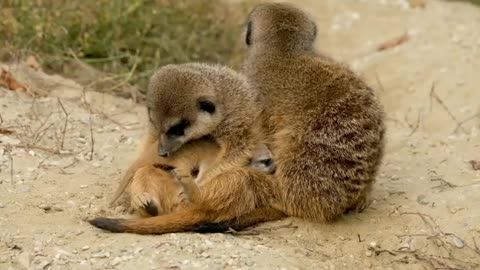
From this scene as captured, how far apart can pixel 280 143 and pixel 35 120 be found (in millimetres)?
1462

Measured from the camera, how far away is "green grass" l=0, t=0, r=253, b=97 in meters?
6.01

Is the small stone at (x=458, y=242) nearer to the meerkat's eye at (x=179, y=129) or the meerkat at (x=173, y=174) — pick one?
the meerkat at (x=173, y=174)

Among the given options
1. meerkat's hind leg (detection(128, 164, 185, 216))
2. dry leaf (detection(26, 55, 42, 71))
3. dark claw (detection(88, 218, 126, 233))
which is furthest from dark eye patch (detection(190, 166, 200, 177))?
dry leaf (detection(26, 55, 42, 71))

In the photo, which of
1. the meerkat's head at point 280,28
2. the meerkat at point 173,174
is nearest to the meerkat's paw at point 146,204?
the meerkat at point 173,174

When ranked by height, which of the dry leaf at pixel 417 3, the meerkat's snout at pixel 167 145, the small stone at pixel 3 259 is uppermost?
the meerkat's snout at pixel 167 145

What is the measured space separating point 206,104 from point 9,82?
1658 mm

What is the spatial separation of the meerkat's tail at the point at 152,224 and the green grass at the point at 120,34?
2.05 meters

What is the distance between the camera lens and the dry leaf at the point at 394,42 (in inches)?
288

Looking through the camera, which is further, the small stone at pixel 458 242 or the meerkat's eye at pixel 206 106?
the meerkat's eye at pixel 206 106

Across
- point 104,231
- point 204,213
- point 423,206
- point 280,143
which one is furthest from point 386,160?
point 104,231

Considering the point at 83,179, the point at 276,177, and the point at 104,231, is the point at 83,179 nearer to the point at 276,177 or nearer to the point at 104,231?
the point at 104,231

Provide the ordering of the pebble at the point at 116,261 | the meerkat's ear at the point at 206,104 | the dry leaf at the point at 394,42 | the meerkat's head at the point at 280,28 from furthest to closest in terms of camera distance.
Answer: the dry leaf at the point at 394,42, the meerkat's head at the point at 280,28, the meerkat's ear at the point at 206,104, the pebble at the point at 116,261

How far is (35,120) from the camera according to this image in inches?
201

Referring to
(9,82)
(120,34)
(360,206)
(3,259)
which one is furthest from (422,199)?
(120,34)
